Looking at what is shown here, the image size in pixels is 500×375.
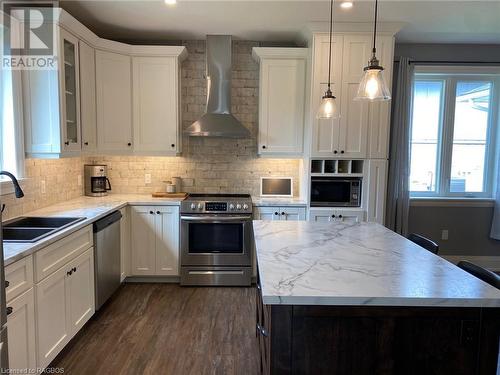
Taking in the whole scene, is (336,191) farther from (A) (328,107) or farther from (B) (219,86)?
(B) (219,86)

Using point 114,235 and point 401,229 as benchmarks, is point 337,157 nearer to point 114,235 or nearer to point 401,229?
point 401,229

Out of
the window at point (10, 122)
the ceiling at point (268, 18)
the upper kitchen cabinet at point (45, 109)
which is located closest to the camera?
the window at point (10, 122)

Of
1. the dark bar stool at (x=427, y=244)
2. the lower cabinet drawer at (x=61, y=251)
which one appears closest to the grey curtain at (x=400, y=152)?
the dark bar stool at (x=427, y=244)

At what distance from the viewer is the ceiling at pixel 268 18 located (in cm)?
310

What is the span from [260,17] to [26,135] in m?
2.36

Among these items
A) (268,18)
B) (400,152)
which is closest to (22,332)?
(268,18)

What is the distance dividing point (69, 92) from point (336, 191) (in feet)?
9.11

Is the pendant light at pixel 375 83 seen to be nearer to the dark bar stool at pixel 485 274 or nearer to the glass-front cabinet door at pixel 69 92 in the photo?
the dark bar stool at pixel 485 274

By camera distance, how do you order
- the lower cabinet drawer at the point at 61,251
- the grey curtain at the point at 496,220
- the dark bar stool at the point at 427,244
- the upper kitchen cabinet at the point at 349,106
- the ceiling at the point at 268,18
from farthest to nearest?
the grey curtain at the point at 496,220
the upper kitchen cabinet at the point at 349,106
the ceiling at the point at 268,18
the dark bar stool at the point at 427,244
the lower cabinet drawer at the point at 61,251

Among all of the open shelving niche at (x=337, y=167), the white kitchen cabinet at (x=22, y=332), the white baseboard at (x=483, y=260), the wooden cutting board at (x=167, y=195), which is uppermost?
the open shelving niche at (x=337, y=167)

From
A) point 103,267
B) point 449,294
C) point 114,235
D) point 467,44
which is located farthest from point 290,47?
point 449,294

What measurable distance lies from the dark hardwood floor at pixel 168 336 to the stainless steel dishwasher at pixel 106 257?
19 cm

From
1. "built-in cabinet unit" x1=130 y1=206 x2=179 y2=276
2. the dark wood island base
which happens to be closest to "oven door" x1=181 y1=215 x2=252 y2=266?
"built-in cabinet unit" x1=130 y1=206 x2=179 y2=276

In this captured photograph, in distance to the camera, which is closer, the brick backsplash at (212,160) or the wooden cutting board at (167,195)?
the wooden cutting board at (167,195)
